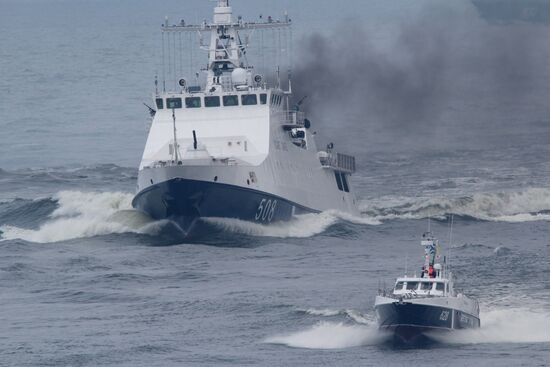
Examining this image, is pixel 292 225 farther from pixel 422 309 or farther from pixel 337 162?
pixel 422 309

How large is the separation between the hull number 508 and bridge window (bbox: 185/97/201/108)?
6454mm

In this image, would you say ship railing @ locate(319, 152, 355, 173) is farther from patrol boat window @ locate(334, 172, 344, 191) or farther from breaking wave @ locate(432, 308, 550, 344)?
breaking wave @ locate(432, 308, 550, 344)

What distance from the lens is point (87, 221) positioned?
8294 cm

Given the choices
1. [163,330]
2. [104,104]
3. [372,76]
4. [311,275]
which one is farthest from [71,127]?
[163,330]

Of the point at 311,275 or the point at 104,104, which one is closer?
the point at 311,275

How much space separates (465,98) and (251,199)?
69.9 m

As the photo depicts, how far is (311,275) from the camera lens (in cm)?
6844

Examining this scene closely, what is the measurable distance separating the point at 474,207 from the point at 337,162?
749 centimetres

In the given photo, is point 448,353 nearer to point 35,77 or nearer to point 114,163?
point 114,163

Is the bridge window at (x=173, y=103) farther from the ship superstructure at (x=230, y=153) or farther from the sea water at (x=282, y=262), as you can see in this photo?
the sea water at (x=282, y=262)

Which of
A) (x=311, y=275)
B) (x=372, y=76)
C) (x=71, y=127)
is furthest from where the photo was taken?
(x=71, y=127)

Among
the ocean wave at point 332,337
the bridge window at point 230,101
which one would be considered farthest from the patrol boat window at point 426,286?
the bridge window at point 230,101

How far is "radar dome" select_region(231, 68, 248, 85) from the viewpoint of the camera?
84500 millimetres

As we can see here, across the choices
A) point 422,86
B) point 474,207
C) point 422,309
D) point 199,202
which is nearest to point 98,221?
point 199,202
